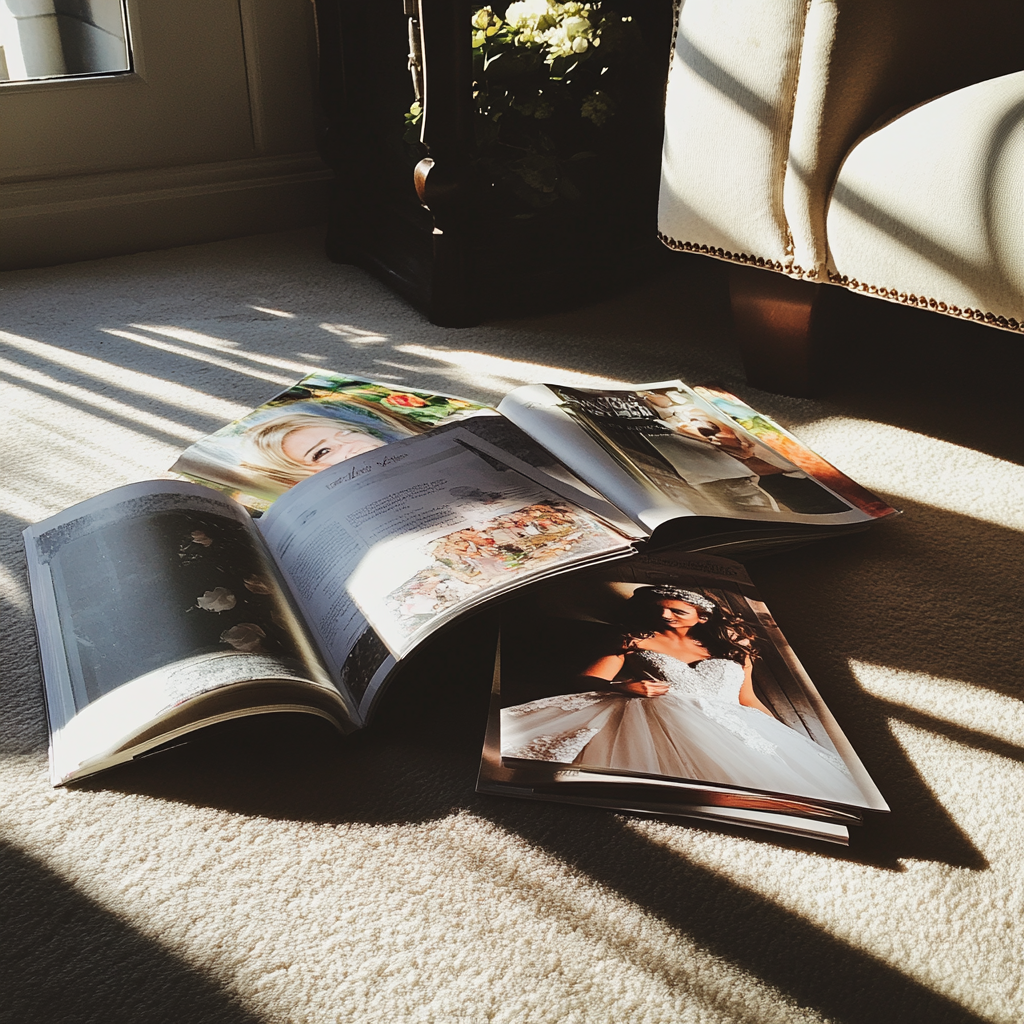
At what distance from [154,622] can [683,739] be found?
1.05ft

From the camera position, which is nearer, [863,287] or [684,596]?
[684,596]

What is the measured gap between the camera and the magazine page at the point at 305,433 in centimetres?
81

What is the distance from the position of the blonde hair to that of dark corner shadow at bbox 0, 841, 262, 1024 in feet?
1.27

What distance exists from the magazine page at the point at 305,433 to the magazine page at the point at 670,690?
0.24 m

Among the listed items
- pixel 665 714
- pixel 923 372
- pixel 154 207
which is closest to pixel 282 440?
pixel 665 714

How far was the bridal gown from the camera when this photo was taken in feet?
1.76

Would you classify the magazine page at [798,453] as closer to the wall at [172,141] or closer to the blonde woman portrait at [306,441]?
the blonde woman portrait at [306,441]

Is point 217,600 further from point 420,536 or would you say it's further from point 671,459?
point 671,459

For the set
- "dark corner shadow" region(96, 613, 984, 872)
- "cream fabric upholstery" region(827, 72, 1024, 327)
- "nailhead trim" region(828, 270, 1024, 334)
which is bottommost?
"dark corner shadow" region(96, 613, 984, 872)

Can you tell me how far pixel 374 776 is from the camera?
575mm

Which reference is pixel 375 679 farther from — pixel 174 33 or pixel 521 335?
pixel 174 33

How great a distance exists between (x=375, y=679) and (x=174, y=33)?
151 cm

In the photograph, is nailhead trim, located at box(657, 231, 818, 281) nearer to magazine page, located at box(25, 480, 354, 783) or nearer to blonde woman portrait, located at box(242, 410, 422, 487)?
blonde woman portrait, located at box(242, 410, 422, 487)

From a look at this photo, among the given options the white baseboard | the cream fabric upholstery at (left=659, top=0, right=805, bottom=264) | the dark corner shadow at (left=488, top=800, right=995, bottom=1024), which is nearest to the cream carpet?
the dark corner shadow at (left=488, top=800, right=995, bottom=1024)
